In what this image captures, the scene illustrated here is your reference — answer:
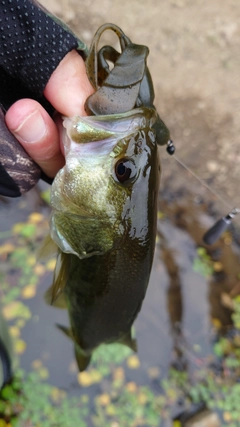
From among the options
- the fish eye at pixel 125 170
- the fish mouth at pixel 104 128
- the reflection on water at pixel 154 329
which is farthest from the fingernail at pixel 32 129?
the reflection on water at pixel 154 329

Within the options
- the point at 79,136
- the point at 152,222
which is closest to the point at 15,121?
the point at 79,136

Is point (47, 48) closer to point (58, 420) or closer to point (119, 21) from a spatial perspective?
point (58, 420)

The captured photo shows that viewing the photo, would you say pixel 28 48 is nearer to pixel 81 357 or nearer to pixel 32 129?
pixel 32 129

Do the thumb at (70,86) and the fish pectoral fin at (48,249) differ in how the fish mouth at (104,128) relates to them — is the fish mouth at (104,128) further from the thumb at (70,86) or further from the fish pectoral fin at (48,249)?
the fish pectoral fin at (48,249)

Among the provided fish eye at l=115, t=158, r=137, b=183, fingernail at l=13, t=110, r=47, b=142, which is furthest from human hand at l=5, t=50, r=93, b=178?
fish eye at l=115, t=158, r=137, b=183

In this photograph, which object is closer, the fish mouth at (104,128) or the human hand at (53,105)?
the fish mouth at (104,128)

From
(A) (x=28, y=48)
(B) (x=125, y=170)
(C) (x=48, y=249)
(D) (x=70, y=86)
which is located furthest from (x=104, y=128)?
(C) (x=48, y=249)
